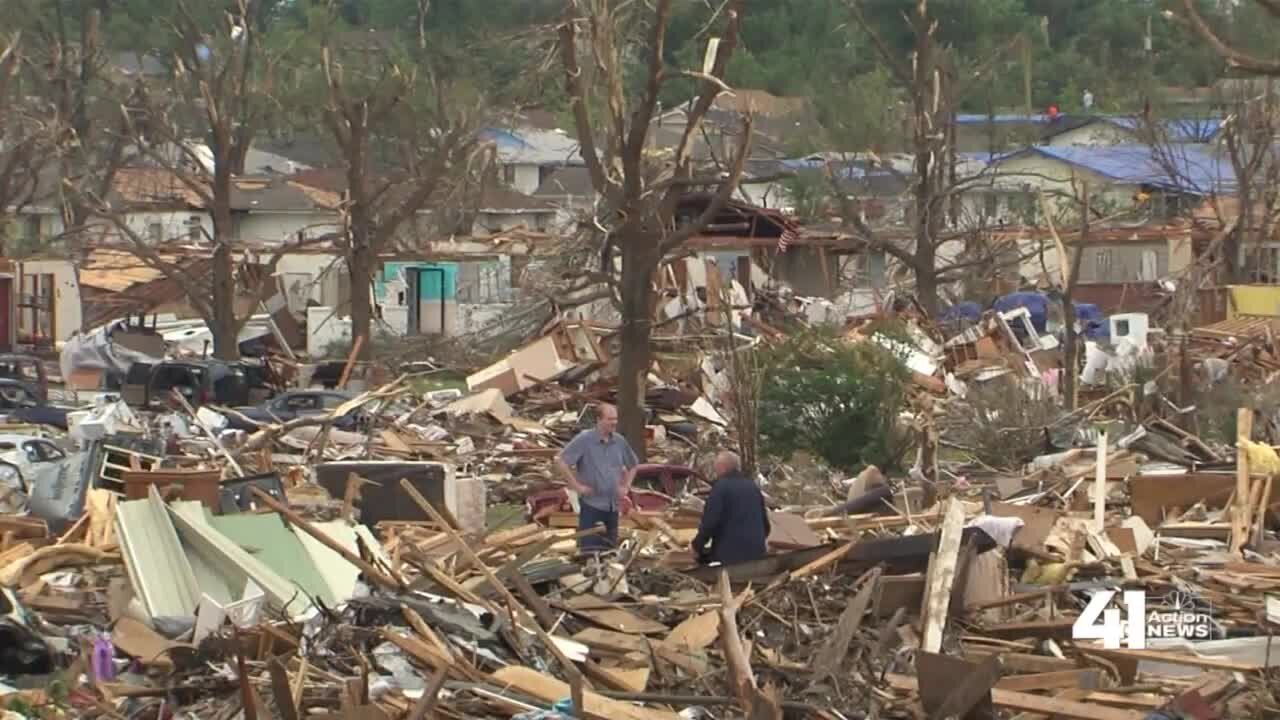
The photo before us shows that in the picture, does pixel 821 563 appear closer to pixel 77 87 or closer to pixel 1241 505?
pixel 1241 505

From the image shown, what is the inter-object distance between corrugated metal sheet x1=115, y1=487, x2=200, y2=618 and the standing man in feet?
10.4

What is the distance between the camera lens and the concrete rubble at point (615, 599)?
37.8ft

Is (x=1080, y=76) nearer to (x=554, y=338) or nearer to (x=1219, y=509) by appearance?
(x=554, y=338)

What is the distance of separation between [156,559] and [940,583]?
476 centimetres

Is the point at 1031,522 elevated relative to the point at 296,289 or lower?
lower

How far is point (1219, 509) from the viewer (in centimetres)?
1811

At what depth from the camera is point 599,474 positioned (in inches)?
625

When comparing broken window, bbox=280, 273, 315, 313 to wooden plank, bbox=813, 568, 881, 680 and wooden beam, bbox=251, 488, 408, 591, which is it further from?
wooden plank, bbox=813, 568, 881, 680

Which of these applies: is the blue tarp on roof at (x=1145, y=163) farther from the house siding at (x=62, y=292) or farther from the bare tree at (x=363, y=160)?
the house siding at (x=62, y=292)

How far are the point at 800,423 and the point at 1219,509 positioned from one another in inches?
242

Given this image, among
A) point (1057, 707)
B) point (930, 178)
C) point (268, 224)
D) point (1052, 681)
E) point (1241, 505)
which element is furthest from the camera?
point (268, 224)

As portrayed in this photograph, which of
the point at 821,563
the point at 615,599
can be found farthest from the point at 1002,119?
the point at 615,599

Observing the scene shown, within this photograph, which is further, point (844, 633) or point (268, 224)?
point (268, 224)

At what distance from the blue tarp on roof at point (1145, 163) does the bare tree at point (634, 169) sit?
30780mm
